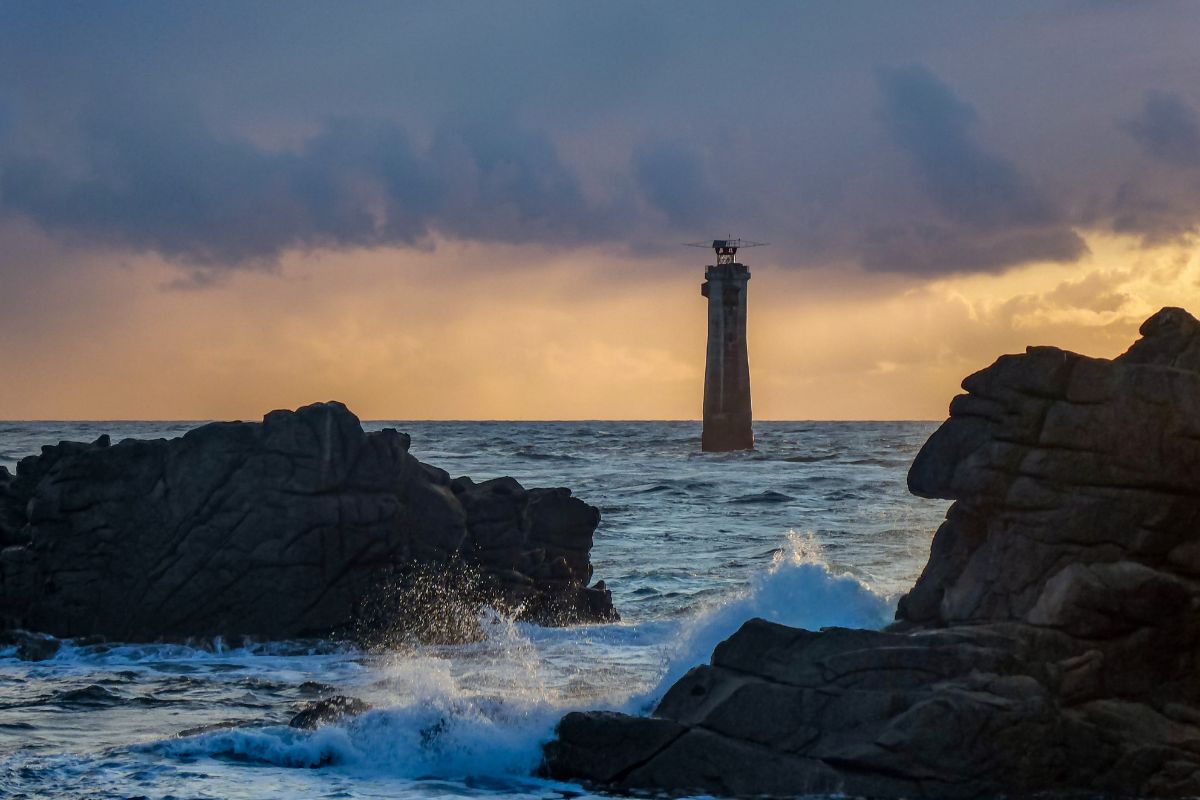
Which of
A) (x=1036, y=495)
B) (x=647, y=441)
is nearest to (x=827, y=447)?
(x=647, y=441)

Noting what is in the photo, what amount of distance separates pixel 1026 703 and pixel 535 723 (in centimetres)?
509

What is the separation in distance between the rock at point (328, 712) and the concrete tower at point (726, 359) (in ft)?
219

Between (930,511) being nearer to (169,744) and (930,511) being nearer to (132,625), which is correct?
(132,625)

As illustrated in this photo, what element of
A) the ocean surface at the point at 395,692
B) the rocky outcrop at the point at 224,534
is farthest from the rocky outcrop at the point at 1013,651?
the rocky outcrop at the point at 224,534

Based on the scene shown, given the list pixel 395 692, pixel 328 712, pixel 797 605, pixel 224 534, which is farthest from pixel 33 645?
pixel 797 605

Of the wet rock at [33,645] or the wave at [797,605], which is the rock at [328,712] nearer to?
the wave at [797,605]

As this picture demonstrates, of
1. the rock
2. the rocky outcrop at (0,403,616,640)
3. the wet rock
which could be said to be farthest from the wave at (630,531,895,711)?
the wet rock

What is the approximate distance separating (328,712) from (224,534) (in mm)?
8160

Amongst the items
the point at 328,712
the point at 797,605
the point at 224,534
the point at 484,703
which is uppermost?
the point at 224,534

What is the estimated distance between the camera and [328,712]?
1494 centimetres

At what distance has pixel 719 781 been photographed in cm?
1273

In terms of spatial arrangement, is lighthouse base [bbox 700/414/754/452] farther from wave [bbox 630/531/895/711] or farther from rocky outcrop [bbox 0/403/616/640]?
wave [bbox 630/531/895/711]

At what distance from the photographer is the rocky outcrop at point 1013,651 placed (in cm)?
1245

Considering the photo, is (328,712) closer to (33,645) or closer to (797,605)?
(797,605)
